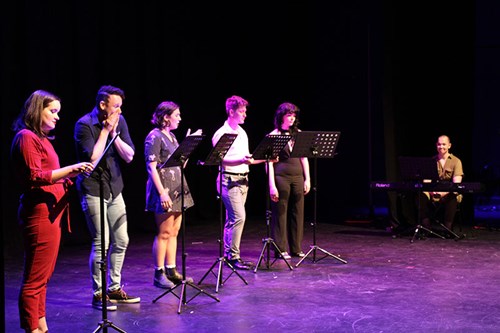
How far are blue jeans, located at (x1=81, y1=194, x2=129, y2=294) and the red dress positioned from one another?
3.37ft

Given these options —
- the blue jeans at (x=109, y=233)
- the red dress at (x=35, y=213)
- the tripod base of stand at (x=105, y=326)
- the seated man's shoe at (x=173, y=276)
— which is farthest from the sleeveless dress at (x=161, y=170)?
the red dress at (x=35, y=213)

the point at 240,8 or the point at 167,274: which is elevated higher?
the point at 240,8

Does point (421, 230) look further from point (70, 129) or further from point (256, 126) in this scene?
point (70, 129)

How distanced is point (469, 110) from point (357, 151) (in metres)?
2.01

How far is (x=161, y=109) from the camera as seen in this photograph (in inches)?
236

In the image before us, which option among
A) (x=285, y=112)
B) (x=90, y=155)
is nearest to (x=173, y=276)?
(x=90, y=155)

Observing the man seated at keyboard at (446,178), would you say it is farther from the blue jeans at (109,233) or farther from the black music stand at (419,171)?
the blue jeans at (109,233)

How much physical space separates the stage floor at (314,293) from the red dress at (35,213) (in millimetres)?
877

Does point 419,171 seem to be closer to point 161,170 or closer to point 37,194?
point 161,170

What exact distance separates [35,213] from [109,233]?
1.52 metres

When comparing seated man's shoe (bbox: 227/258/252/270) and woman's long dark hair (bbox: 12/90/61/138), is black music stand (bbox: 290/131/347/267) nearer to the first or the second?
seated man's shoe (bbox: 227/258/252/270)

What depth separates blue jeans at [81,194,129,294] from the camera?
5.24 meters

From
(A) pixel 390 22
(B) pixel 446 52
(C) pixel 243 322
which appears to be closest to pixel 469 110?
(B) pixel 446 52

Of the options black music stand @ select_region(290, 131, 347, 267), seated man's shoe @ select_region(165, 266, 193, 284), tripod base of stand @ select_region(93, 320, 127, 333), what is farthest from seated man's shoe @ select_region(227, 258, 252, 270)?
tripod base of stand @ select_region(93, 320, 127, 333)
